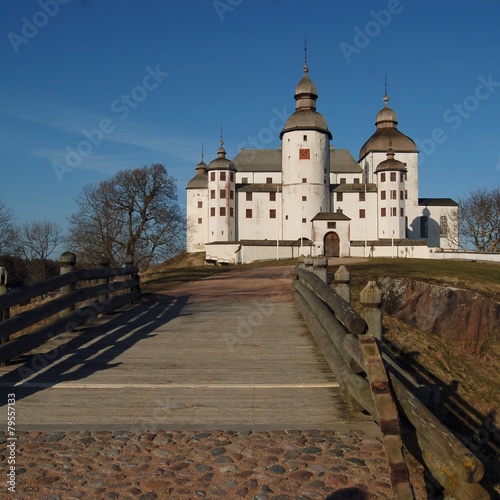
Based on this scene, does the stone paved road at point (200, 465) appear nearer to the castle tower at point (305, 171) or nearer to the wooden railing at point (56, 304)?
the wooden railing at point (56, 304)

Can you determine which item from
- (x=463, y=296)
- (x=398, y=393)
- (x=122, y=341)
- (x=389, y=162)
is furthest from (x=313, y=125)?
(x=398, y=393)

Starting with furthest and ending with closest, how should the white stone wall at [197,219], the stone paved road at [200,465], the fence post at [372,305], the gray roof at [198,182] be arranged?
the gray roof at [198,182], the white stone wall at [197,219], the fence post at [372,305], the stone paved road at [200,465]

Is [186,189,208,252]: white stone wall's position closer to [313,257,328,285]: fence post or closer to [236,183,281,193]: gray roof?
[236,183,281,193]: gray roof

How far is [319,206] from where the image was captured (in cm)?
6456

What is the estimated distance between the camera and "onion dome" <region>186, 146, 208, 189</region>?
256ft

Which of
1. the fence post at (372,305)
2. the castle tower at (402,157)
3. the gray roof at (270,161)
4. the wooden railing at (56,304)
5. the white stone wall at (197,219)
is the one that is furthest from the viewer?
the gray roof at (270,161)

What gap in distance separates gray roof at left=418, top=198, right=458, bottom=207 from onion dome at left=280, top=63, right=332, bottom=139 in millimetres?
18482

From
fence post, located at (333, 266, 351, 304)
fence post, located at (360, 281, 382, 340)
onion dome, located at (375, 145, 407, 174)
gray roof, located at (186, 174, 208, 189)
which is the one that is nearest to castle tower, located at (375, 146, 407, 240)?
onion dome, located at (375, 145, 407, 174)

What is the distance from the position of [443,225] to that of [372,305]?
238ft

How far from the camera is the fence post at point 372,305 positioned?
6.39m

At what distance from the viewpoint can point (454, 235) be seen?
73625 mm

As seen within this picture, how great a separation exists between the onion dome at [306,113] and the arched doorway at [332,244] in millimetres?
13698

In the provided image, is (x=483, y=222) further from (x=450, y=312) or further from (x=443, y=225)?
(x=450, y=312)

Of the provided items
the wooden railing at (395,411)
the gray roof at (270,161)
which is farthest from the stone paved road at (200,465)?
the gray roof at (270,161)
